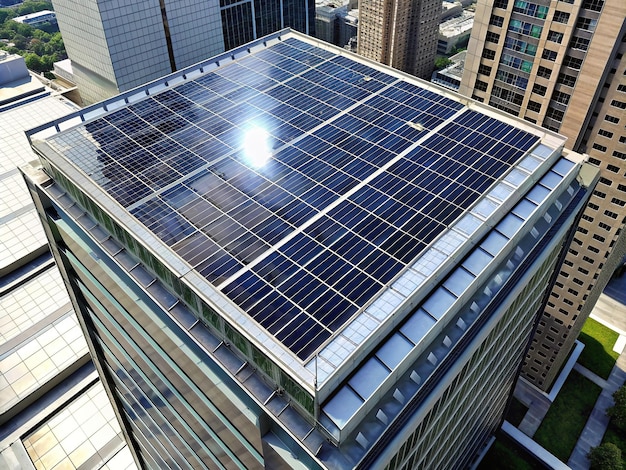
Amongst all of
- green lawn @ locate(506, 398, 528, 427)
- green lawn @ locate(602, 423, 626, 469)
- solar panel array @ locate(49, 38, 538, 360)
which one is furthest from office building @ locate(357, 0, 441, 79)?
green lawn @ locate(602, 423, 626, 469)

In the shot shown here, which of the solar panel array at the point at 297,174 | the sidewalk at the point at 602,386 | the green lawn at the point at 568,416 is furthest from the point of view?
the green lawn at the point at 568,416

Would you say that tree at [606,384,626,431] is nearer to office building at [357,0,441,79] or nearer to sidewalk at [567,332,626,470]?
sidewalk at [567,332,626,470]

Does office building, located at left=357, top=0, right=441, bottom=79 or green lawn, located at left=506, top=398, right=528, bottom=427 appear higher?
office building, located at left=357, top=0, right=441, bottom=79

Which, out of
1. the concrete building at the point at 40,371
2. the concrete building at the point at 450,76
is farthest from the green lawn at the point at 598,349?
the concrete building at the point at 450,76

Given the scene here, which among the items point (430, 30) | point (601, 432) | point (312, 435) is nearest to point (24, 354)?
point (312, 435)

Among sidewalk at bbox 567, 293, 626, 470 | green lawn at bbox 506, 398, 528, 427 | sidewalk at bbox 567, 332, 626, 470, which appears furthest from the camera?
green lawn at bbox 506, 398, 528, 427

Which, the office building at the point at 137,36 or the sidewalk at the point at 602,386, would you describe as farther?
the sidewalk at the point at 602,386

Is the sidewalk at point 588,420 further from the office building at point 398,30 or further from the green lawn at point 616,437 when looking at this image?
the office building at point 398,30

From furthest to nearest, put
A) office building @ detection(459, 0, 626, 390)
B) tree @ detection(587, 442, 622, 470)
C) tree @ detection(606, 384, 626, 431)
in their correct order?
tree @ detection(606, 384, 626, 431) → tree @ detection(587, 442, 622, 470) → office building @ detection(459, 0, 626, 390)
